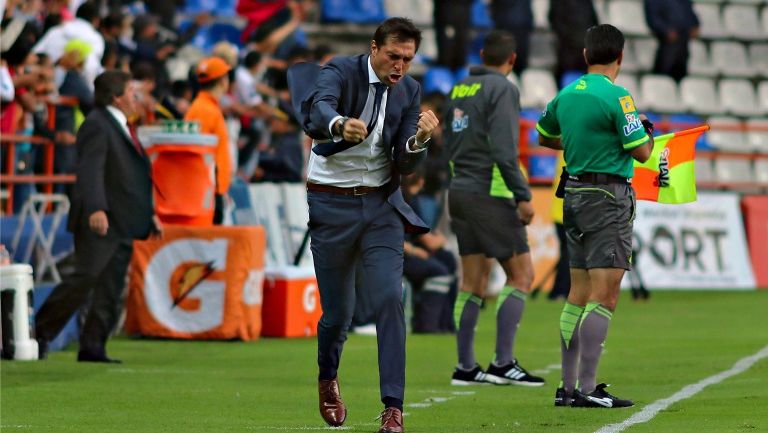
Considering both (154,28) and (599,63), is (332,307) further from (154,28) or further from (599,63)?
(154,28)

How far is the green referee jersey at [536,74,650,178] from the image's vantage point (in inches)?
360

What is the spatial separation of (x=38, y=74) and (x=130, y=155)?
9.12 feet

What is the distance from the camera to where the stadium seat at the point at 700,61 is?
2841cm

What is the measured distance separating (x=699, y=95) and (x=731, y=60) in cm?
141

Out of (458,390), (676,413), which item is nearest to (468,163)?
(458,390)

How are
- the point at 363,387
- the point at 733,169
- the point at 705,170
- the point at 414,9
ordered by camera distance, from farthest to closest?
the point at 414,9, the point at 733,169, the point at 705,170, the point at 363,387

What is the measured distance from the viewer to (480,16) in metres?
27.7

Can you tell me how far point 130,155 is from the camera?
41.7ft

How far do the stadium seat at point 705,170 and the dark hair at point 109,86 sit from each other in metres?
14.4

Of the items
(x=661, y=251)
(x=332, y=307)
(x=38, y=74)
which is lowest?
(x=661, y=251)

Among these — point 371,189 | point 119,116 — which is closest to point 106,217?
point 119,116

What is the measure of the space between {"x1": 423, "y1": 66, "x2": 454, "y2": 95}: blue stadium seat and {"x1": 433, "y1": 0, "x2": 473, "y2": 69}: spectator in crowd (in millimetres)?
331

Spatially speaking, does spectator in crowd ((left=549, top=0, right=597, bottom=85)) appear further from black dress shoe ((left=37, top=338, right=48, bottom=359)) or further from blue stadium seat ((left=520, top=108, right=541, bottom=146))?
black dress shoe ((left=37, top=338, right=48, bottom=359))

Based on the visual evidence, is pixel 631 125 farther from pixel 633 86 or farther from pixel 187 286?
pixel 633 86
